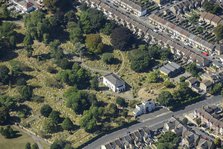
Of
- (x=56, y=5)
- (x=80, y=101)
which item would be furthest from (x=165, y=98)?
(x=56, y=5)

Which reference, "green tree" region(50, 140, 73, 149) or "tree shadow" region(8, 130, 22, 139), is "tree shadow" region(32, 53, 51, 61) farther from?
"green tree" region(50, 140, 73, 149)

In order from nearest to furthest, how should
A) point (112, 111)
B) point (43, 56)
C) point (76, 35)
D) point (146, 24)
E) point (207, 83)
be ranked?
point (112, 111), point (207, 83), point (43, 56), point (76, 35), point (146, 24)

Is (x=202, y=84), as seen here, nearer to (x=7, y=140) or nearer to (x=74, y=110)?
(x=74, y=110)

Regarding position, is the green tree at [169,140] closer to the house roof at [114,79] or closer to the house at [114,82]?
the house at [114,82]

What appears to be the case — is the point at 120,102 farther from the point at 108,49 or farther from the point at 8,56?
the point at 8,56

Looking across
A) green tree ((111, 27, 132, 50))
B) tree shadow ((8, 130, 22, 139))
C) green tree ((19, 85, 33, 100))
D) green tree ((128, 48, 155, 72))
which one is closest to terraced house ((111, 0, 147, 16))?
green tree ((111, 27, 132, 50))

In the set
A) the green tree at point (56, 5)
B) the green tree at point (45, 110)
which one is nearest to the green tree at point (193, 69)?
the green tree at point (45, 110)

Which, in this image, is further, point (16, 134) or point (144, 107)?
point (144, 107)
